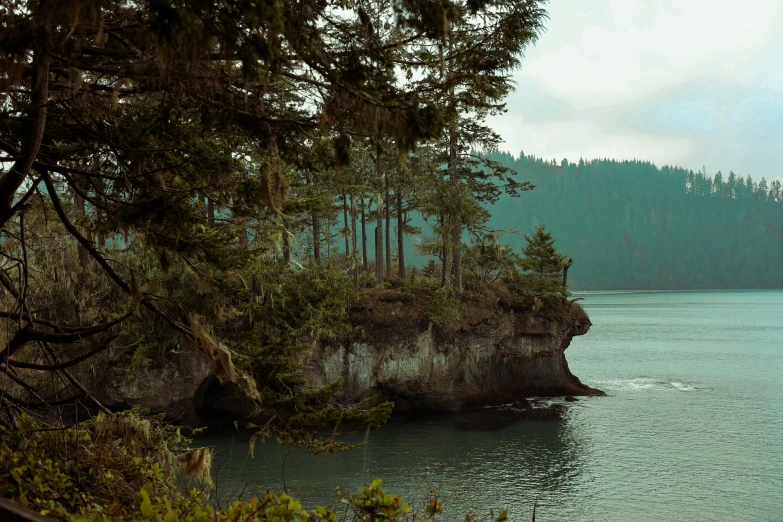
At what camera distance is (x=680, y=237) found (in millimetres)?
181500

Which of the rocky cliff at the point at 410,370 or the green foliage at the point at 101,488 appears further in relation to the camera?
the rocky cliff at the point at 410,370

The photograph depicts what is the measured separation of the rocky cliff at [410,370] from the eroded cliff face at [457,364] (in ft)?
0.15

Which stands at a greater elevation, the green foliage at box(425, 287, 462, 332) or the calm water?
the green foliage at box(425, 287, 462, 332)

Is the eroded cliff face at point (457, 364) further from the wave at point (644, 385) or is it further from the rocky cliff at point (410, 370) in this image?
the wave at point (644, 385)

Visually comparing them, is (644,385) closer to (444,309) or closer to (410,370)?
(444,309)

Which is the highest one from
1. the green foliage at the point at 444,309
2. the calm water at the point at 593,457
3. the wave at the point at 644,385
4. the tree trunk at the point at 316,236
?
the tree trunk at the point at 316,236

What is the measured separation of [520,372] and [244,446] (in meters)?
16.1

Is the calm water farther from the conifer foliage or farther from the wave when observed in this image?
the conifer foliage

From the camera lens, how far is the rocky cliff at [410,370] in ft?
86.2

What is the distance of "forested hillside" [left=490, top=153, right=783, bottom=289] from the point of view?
588 feet

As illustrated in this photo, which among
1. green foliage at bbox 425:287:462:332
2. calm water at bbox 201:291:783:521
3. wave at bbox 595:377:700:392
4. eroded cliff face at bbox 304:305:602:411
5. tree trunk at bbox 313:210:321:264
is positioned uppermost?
tree trunk at bbox 313:210:321:264

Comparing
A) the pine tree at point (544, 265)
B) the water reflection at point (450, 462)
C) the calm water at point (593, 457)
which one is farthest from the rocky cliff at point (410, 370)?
the pine tree at point (544, 265)

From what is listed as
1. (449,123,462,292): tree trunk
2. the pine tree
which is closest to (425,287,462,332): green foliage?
(449,123,462,292): tree trunk

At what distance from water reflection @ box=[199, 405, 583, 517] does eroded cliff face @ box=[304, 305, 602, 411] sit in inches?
63.8
